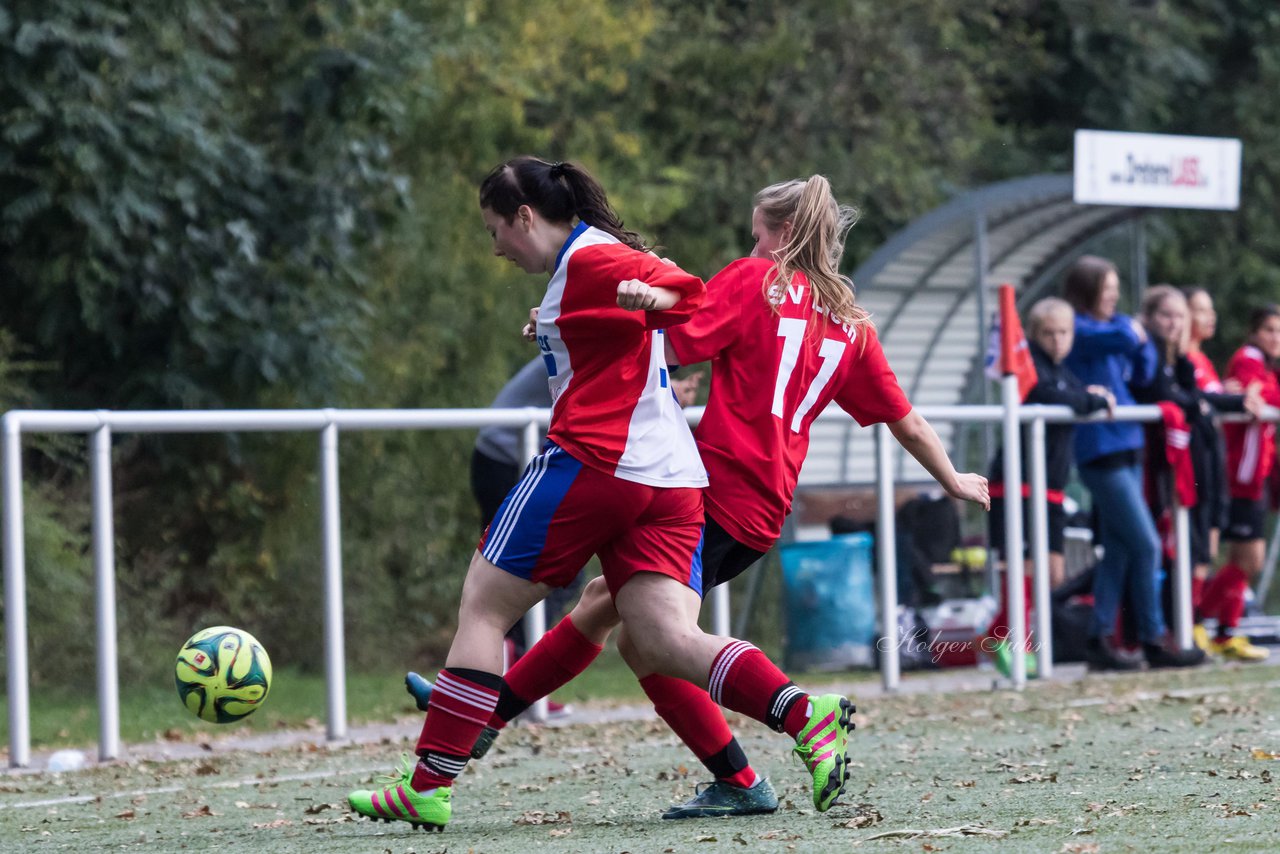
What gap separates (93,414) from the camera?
7344mm

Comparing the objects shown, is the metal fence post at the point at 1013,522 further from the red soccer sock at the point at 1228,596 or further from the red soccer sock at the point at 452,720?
the red soccer sock at the point at 452,720

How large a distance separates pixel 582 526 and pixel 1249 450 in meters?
7.17

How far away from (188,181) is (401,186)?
1386 mm

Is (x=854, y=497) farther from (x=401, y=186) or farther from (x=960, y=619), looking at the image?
(x=401, y=186)

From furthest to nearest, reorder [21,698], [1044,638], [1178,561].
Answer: [1178,561] < [1044,638] < [21,698]

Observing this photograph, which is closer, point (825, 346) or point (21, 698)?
point (825, 346)

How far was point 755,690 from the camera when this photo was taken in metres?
4.78

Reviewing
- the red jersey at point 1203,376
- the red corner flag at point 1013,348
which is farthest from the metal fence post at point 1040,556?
the red jersey at point 1203,376

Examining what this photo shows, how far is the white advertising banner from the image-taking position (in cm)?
1194

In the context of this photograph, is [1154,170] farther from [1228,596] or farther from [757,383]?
[757,383]

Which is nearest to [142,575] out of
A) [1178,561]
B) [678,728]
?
[1178,561]

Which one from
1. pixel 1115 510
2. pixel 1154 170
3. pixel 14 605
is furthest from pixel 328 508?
pixel 1154 170

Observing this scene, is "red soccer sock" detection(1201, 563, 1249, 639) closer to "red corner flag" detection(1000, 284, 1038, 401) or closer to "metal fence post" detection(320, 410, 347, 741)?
"red corner flag" detection(1000, 284, 1038, 401)

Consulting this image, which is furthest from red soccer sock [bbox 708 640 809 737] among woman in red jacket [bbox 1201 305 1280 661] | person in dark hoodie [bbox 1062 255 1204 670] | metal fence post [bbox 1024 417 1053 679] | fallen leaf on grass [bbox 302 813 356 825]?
woman in red jacket [bbox 1201 305 1280 661]
